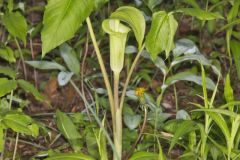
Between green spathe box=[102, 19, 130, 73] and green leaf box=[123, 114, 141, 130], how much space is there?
359 millimetres

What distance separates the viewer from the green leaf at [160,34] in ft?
3.88

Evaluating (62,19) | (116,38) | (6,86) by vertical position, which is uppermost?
(62,19)

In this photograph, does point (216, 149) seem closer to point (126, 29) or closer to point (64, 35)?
point (126, 29)

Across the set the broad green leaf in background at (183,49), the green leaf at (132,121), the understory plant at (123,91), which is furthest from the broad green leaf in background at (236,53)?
the green leaf at (132,121)

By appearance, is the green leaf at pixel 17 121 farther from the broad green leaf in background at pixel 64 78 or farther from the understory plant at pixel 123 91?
the broad green leaf in background at pixel 64 78

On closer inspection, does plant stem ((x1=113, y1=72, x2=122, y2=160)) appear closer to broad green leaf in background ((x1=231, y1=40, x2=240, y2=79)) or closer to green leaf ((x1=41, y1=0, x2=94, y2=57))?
green leaf ((x1=41, y1=0, x2=94, y2=57))

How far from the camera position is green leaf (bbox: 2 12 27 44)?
5.48ft

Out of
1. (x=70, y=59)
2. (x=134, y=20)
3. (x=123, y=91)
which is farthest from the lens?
(x=70, y=59)

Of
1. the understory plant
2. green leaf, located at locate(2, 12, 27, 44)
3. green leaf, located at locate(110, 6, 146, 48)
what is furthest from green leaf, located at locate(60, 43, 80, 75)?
green leaf, located at locate(110, 6, 146, 48)

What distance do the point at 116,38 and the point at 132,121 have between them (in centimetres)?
43

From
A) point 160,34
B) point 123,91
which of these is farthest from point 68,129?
point 160,34

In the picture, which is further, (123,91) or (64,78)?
(64,78)

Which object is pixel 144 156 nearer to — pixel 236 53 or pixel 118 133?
pixel 118 133

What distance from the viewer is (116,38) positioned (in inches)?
51.1
